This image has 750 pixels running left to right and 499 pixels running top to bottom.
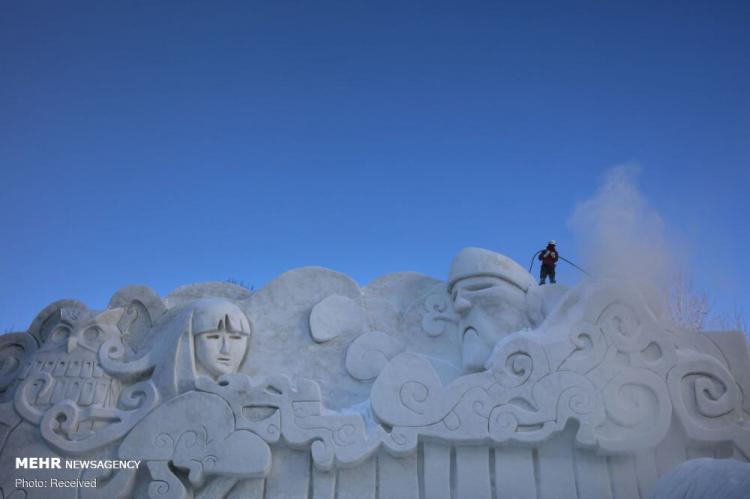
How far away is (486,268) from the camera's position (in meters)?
3.86

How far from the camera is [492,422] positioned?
10.4 feet

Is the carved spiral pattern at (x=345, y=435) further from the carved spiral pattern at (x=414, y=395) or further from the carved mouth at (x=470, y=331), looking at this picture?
the carved mouth at (x=470, y=331)

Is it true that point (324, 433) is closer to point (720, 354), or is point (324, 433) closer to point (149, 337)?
point (149, 337)

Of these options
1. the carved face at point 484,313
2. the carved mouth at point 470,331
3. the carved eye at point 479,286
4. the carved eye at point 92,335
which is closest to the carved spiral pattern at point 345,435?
the carved face at point 484,313

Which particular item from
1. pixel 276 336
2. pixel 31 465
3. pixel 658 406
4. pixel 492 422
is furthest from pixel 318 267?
pixel 658 406

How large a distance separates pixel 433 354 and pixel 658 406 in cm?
141

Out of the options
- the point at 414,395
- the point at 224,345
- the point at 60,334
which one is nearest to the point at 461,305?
the point at 414,395

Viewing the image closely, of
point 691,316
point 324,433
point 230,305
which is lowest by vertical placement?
point 324,433

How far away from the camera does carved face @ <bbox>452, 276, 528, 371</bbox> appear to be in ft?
11.9

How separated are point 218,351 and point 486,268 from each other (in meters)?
1.89

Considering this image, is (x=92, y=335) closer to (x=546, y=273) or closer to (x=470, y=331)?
(x=470, y=331)

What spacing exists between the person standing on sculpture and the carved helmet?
2.92ft

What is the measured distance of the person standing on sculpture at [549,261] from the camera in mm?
4836

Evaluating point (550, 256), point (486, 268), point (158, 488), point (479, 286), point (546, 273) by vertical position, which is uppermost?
point (550, 256)
